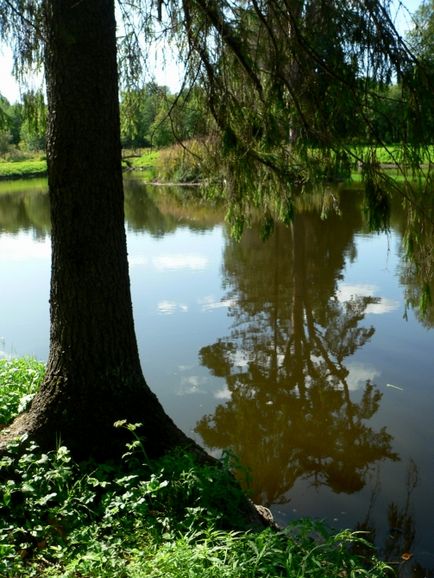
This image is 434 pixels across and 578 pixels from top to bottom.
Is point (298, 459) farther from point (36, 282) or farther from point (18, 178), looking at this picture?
point (18, 178)

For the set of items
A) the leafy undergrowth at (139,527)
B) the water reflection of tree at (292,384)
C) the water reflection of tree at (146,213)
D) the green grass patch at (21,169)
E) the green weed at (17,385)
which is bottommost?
the water reflection of tree at (292,384)

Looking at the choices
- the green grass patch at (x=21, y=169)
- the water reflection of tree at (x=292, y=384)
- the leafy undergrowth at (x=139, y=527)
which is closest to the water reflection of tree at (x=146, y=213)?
the water reflection of tree at (x=292, y=384)

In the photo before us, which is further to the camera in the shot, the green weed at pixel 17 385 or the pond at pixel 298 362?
the pond at pixel 298 362

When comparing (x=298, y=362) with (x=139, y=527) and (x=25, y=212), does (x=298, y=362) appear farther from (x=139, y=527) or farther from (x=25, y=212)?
(x=25, y=212)

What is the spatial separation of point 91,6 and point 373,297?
305 inches

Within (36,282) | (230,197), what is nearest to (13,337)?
(36,282)

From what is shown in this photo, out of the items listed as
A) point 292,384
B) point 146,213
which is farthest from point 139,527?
point 146,213

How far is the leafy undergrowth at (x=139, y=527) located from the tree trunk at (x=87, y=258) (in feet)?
0.67

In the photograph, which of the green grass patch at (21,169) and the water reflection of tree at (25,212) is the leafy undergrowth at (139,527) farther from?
the green grass patch at (21,169)

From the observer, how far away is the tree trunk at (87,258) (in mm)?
3338

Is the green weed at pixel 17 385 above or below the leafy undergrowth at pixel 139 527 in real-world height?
above

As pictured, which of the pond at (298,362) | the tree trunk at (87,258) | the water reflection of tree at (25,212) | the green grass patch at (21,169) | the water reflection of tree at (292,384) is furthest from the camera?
the green grass patch at (21,169)

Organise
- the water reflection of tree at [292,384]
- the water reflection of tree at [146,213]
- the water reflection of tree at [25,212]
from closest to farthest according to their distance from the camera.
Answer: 1. the water reflection of tree at [292,384]
2. the water reflection of tree at [146,213]
3. the water reflection of tree at [25,212]

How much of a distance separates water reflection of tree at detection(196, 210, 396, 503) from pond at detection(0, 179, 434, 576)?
0.7 inches
